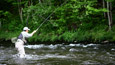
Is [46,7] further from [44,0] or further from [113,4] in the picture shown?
[113,4]

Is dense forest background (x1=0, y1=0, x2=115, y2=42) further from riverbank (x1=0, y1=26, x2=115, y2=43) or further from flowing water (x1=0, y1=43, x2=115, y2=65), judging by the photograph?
flowing water (x1=0, y1=43, x2=115, y2=65)

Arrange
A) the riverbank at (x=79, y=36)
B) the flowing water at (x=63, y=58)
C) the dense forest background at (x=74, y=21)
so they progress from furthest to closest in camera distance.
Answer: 1. the dense forest background at (x=74, y=21)
2. the riverbank at (x=79, y=36)
3. the flowing water at (x=63, y=58)

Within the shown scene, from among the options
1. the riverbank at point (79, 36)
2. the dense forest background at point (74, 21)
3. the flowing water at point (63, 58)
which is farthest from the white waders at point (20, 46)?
the dense forest background at point (74, 21)

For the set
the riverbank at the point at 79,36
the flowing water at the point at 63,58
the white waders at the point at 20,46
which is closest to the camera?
the flowing water at the point at 63,58

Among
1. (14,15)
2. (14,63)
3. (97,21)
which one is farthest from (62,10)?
(14,63)

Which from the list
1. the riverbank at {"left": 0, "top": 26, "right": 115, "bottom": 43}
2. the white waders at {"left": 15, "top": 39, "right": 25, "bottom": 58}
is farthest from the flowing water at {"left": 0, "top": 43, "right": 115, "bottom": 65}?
the riverbank at {"left": 0, "top": 26, "right": 115, "bottom": 43}

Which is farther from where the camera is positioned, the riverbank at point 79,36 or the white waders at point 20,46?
the riverbank at point 79,36

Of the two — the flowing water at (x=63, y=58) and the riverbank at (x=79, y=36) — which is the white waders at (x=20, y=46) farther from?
the riverbank at (x=79, y=36)

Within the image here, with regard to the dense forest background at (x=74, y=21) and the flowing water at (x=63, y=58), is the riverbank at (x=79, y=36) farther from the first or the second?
the flowing water at (x=63, y=58)

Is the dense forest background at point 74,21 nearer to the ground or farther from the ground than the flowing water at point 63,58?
farther from the ground

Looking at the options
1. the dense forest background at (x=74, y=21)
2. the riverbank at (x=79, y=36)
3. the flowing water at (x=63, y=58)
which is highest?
the dense forest background at (x=74, y=21)

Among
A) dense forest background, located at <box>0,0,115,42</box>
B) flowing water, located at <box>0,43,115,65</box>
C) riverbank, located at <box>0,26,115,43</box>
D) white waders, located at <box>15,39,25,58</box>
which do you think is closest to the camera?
flowing water, located at <box>0,43,115,65</box>

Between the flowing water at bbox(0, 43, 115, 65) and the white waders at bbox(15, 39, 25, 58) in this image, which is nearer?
the flowing water at bbox(0, 43, 115, 65)

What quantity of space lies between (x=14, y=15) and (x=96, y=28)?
15.6 m
